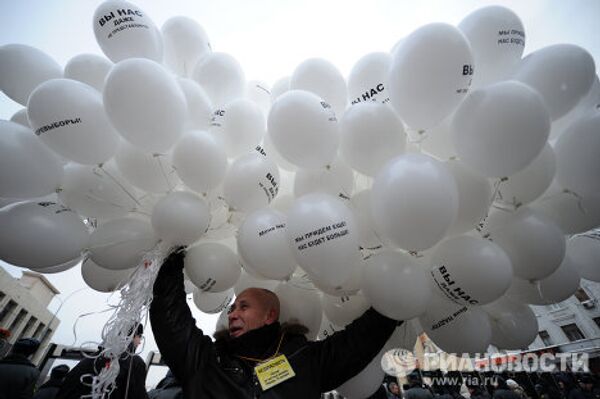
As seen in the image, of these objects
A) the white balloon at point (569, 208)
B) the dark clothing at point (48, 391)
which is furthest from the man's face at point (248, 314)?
the dark clothing at point (48, 391)

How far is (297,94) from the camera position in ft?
5.16

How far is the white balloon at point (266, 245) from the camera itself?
157 centimetres

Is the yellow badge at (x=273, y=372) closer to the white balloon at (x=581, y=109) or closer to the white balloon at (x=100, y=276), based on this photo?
the white balloon at (x=100, y=276)

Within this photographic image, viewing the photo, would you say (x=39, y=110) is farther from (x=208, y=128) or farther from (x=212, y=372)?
(x=212, y=372)

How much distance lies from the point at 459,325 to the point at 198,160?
5.79 feet

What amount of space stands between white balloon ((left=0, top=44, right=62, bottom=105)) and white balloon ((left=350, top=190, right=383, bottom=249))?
86.0 inches

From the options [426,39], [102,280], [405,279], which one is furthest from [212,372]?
[426,39]

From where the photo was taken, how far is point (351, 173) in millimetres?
1878

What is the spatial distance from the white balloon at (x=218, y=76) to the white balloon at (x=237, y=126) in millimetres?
341

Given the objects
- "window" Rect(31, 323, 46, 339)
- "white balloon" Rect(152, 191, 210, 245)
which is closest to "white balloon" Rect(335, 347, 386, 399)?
"white balloon" Rect(152, 191, 210, 245)

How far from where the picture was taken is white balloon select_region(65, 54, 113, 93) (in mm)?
1859

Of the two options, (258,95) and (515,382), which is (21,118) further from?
(515,382)

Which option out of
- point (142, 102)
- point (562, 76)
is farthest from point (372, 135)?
point (142, 102)

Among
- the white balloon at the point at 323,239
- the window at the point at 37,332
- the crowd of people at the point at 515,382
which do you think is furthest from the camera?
the window at the point at 37,332
